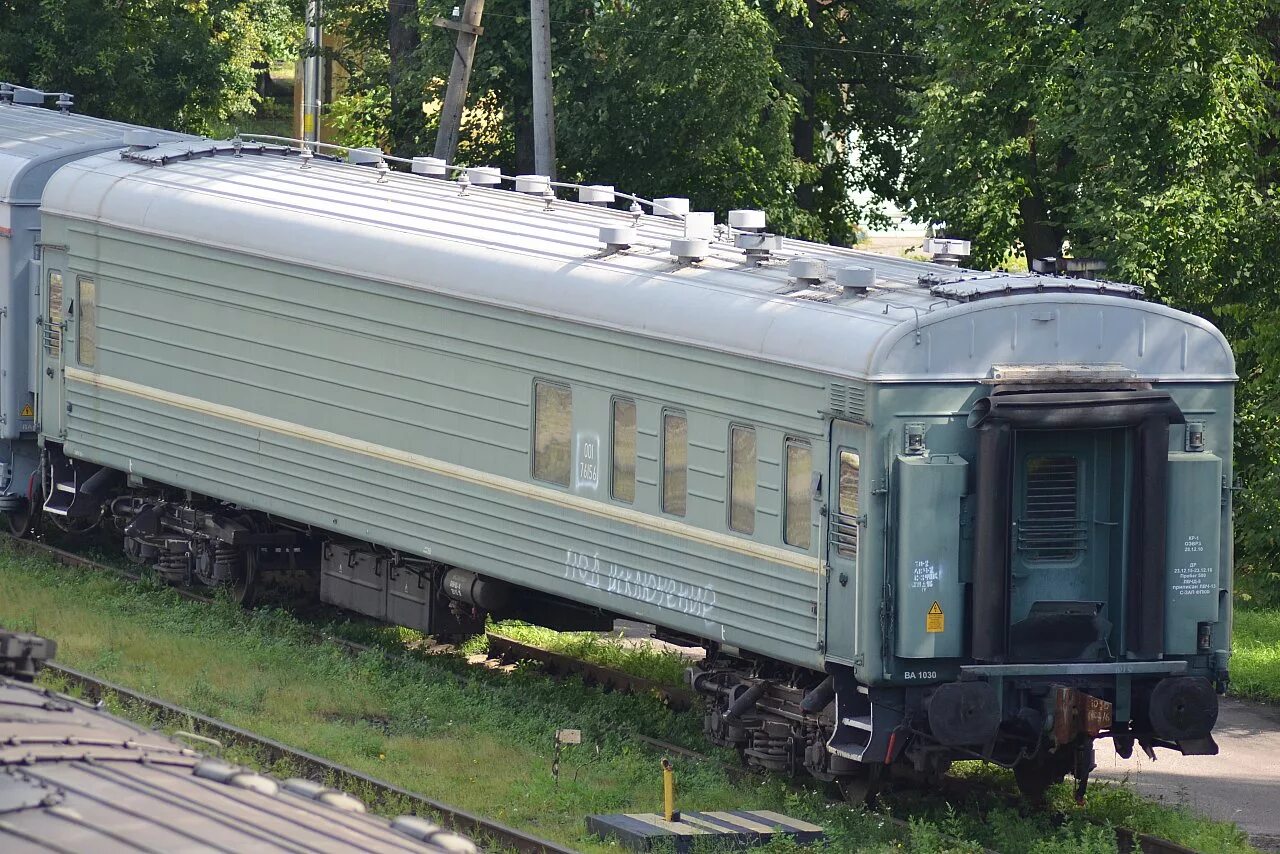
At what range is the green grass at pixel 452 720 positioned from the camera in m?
11.7

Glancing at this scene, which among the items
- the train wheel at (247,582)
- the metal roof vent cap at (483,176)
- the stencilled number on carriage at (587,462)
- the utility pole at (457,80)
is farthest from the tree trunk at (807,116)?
the stencilled number on carriage at (587,462)

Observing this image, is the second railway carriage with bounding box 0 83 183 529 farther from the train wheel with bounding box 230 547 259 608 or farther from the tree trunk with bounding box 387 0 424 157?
the tree trunk with bounding box 387 0 424 157

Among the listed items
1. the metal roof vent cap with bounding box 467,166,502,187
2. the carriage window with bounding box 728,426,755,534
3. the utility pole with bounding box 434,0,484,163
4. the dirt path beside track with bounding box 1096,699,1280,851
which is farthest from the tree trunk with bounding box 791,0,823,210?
the carriage window with bounding box 728,426,755,534

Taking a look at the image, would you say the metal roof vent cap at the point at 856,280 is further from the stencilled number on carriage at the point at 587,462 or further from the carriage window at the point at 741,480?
the stencilled number on carriage at the point at 587,462

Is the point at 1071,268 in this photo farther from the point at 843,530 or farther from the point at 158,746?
the point at 158,746

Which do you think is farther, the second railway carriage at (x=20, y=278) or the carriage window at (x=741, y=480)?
the second railway carriage at (x=20, y=278)

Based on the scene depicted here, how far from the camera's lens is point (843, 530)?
11.6m

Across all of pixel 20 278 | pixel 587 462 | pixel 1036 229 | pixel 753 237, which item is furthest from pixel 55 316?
pixel 1036 229

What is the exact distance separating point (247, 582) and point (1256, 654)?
343 inches

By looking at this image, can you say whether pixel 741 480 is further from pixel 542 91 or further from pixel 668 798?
pixel 542 91

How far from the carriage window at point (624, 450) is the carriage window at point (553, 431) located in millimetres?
461

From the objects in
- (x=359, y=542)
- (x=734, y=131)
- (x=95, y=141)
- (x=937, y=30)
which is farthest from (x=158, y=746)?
(x=937, y=30)

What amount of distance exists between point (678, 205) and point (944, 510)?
538 centimetres

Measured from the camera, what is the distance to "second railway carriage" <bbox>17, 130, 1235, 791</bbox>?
453 inches
